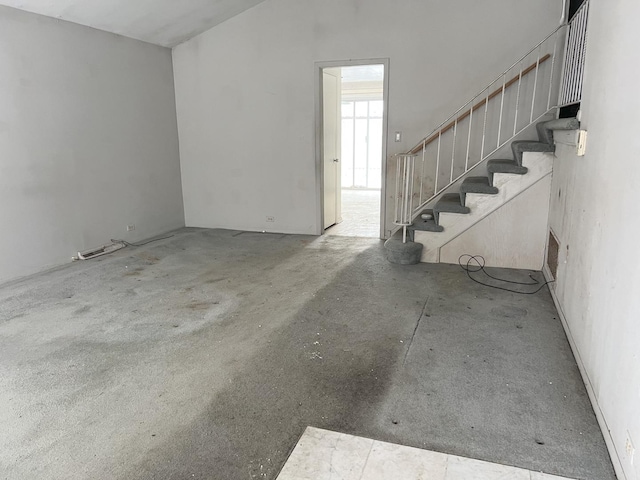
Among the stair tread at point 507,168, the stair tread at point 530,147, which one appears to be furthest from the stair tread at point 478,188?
the stair tread at point 530,147

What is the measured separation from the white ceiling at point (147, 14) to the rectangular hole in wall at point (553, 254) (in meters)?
4.55

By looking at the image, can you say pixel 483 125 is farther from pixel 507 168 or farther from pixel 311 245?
pixel 311 245

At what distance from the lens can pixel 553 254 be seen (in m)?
3.90

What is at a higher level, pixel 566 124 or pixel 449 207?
pixel 566 124

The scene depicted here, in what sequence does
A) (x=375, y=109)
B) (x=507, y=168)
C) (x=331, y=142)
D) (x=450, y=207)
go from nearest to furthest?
(x=507, y=168) → (x=450, y=207) → (x=331, y=142) → (x=375, y=109)

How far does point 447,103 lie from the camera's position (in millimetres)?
5227

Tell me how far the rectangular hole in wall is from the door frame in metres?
2.12

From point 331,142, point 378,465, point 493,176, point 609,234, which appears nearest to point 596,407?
point 609,234

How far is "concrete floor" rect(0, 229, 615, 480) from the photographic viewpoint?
1.98m

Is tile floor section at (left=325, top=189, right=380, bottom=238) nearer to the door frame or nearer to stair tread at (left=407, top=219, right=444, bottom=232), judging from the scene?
the door frame

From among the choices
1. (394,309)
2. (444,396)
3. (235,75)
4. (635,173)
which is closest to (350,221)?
(235,75)

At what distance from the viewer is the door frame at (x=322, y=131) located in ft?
17.8

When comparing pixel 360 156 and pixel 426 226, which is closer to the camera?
pixel 426 226

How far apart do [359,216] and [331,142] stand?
5.33ft
